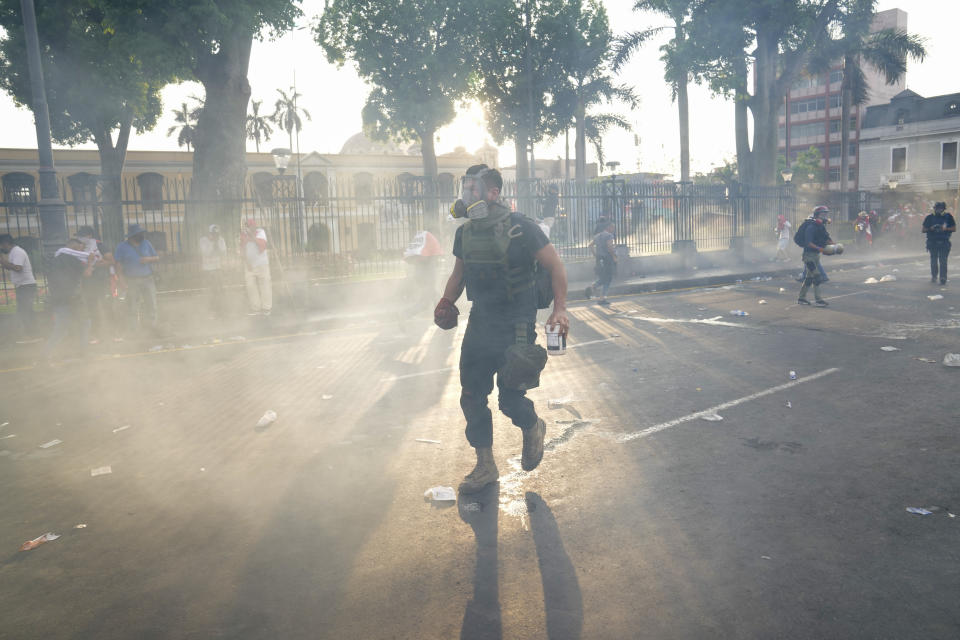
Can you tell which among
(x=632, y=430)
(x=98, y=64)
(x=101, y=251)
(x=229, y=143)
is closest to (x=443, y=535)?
(x=632, y=430)

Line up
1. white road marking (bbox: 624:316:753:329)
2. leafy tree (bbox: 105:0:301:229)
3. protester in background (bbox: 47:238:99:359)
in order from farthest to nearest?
leafy tree (bbox: 105:0:301:229) < white road marking (bbox: 624:316:753:329) < protester in background (bbox: 47:238:99:359)

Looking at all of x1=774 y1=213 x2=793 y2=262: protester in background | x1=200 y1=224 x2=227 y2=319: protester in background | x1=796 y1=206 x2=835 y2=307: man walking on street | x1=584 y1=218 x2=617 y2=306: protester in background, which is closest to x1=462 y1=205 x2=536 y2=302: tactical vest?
x1=796 y1=206 x2=835 y2=307: man walking on street

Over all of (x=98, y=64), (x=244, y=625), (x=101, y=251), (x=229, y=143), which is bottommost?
(x=244, y=625)

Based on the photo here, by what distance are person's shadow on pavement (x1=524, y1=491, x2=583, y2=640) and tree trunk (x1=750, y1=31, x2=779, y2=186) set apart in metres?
30.3

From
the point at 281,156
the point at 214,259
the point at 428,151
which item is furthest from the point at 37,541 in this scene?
the point at 428,151

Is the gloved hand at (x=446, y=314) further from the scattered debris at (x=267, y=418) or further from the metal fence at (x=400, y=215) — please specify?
the metal fence at (x=400, y=215)

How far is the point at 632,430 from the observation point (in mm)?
5539

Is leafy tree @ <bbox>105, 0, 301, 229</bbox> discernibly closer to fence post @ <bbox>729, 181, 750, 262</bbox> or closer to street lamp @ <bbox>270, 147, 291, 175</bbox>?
street lamp @ <bbox>270, 147, 291, 175</bbox>

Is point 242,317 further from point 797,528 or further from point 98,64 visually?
point 98,64

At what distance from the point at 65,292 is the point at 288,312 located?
Answer: 5.10 meters

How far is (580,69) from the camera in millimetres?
46500

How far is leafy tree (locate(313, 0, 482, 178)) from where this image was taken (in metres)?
39.5

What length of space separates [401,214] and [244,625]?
46.3 ft

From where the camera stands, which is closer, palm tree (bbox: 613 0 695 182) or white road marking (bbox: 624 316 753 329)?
white road marking (bbox: 624 316 753 329)
